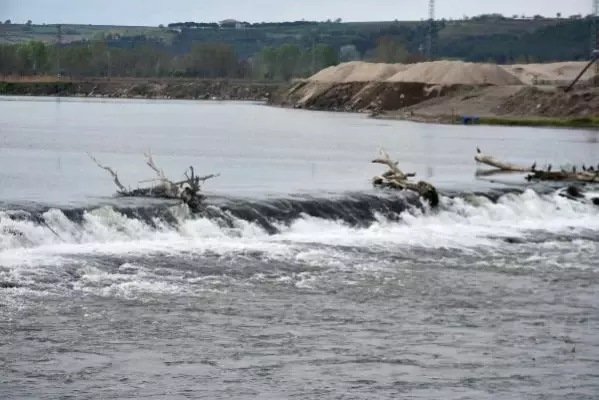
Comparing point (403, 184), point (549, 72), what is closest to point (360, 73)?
point (549, 72)

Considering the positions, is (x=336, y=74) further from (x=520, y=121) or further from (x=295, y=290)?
(x=295, y=290)

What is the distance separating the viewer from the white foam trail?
87.8 feet

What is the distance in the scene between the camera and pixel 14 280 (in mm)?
22828

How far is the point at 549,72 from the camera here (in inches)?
5792

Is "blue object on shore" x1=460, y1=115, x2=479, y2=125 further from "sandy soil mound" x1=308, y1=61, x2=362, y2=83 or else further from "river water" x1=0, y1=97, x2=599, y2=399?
"river water" x1=0, y1=97, x2=599, y2=399

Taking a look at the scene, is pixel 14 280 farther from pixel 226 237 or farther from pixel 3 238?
pixel 226 237

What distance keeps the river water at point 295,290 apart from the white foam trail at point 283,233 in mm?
65

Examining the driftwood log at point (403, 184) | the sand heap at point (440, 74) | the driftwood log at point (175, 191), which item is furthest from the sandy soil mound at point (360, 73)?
the driftwood log at point (175, 191)

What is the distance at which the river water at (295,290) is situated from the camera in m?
17.6

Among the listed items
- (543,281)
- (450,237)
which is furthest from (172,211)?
(543,281)

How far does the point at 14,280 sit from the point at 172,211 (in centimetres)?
790

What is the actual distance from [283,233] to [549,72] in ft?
395

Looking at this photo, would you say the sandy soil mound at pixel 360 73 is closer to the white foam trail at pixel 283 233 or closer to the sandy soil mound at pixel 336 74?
the sandy soil mound at pixel 336 74

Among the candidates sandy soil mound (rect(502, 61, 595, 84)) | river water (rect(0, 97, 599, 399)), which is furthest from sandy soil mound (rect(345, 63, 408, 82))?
river water (rect(0, 97, 599, 399))
